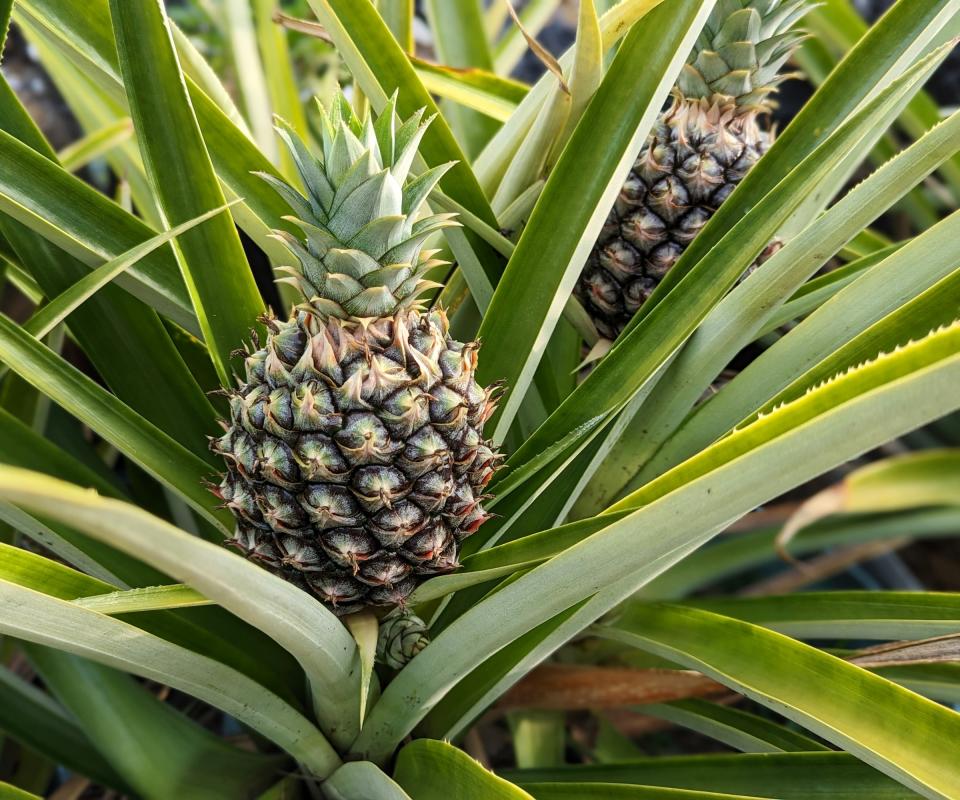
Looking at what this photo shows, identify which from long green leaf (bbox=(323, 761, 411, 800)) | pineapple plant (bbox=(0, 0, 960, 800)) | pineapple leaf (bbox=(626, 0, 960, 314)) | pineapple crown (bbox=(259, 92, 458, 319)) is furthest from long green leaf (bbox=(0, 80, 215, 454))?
pineapple leaf (bbox=(626, 0, 960, 314))

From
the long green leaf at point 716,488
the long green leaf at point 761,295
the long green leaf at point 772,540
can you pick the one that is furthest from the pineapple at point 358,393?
the long green leaf at point 772,540

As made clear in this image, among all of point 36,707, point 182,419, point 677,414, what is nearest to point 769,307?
point 677,414

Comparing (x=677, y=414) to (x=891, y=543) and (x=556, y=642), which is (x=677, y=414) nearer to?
(x=556, y=642)

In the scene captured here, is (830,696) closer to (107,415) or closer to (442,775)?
(442,775)

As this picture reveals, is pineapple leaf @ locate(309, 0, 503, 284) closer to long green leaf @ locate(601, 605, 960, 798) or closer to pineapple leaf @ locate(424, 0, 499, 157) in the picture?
pineapple leaf @ locate(424, 0, 499, 157)

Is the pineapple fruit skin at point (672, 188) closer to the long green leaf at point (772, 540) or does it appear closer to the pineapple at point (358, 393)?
the pineapple at point (358, 393)

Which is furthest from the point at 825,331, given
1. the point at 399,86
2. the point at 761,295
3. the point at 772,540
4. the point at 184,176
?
the point at 772,540
